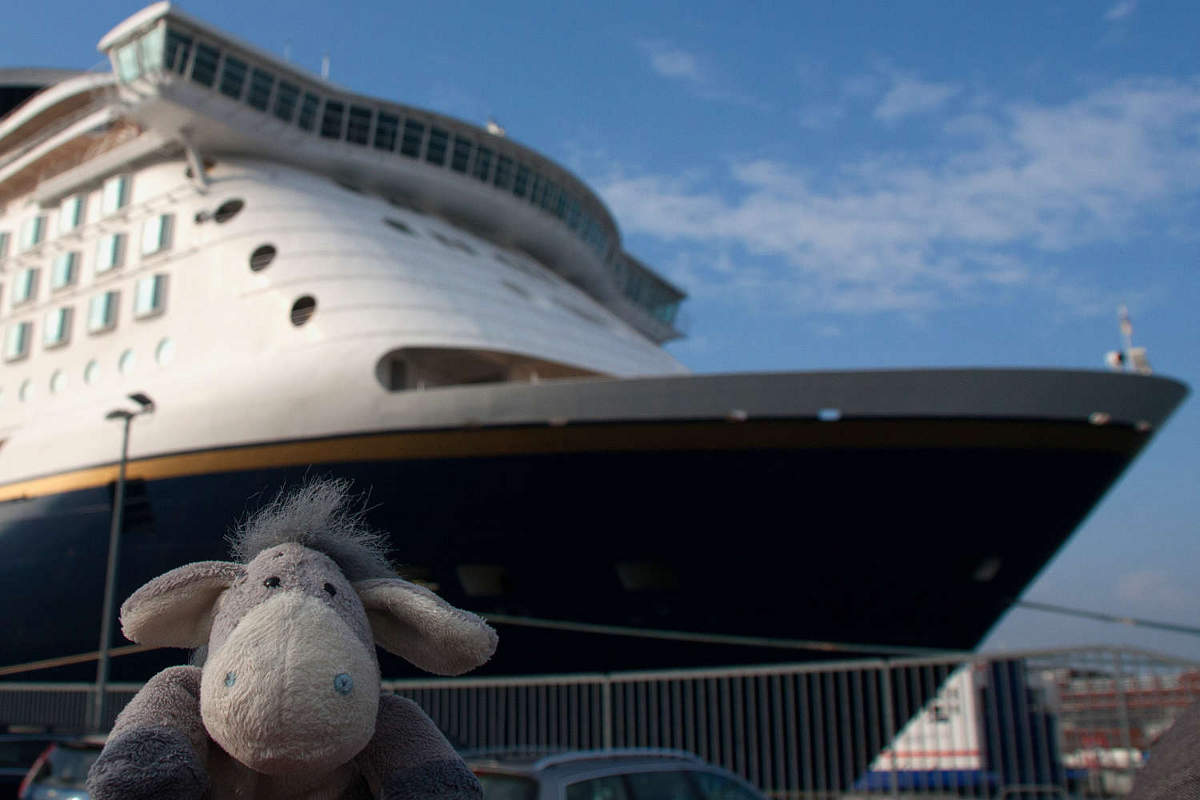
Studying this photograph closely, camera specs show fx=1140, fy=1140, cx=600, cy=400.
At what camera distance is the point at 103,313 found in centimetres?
1670

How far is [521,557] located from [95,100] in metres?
14.1

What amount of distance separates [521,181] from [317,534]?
18.0 metres

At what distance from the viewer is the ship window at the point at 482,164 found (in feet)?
63.3

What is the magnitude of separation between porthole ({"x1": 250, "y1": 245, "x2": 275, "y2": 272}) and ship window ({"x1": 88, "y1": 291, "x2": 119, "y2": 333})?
2.75 metres

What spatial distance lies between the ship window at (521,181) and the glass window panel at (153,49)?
5947mm

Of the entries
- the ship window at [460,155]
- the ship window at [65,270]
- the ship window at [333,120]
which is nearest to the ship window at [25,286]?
the ship window at [65,270]

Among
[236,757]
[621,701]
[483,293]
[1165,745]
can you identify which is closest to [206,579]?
[236,757]

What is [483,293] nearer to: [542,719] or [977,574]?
[542,719]

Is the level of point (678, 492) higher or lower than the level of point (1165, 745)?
higher

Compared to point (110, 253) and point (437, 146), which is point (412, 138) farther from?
point (110, 253)

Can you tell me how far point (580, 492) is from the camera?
1108 centimetres

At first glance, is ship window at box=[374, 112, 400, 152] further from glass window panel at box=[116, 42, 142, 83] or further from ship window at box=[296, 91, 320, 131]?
glass window panel at box=[116, 42, 142, 83]

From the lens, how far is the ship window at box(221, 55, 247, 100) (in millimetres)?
17422

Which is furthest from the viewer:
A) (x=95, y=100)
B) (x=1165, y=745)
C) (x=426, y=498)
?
(x=95, y=100)
